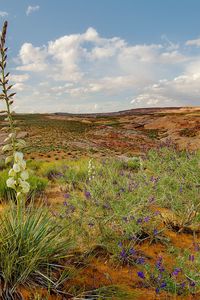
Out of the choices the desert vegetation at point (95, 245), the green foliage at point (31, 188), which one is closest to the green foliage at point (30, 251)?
the desert vegetation at point (95, 245)

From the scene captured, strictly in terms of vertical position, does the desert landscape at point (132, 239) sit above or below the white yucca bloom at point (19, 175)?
below

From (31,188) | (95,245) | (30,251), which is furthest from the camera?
(31,188)

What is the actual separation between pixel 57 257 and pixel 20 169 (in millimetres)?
903

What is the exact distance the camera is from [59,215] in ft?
13.7

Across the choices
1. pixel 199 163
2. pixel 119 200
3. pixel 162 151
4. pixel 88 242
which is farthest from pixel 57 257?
pixel 162 151

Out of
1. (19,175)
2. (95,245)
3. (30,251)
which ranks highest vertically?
(19,175)

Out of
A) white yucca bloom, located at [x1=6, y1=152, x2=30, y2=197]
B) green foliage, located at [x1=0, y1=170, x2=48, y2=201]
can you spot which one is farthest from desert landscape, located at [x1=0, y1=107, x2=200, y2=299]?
green foliage, located at [x1=0, y1=170, x2=48, y2=201]

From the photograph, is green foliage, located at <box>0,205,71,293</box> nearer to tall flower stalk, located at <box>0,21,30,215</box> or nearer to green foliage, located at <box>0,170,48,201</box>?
tall flower stalk, located at <box>0,21,30,215</box>

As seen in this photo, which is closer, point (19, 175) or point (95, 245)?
point (19, 175)

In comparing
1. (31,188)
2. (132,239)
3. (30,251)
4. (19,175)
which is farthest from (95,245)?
(31,188)

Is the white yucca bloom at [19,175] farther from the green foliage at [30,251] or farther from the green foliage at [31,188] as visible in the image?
the green foliage at [31,188]

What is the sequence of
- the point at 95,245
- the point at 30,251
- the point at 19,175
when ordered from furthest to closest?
the point at 95,245
the point at 19,175
the point at 30,251

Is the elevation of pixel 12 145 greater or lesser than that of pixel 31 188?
greater

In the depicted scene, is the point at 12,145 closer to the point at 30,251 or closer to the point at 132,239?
the point at 30,251
